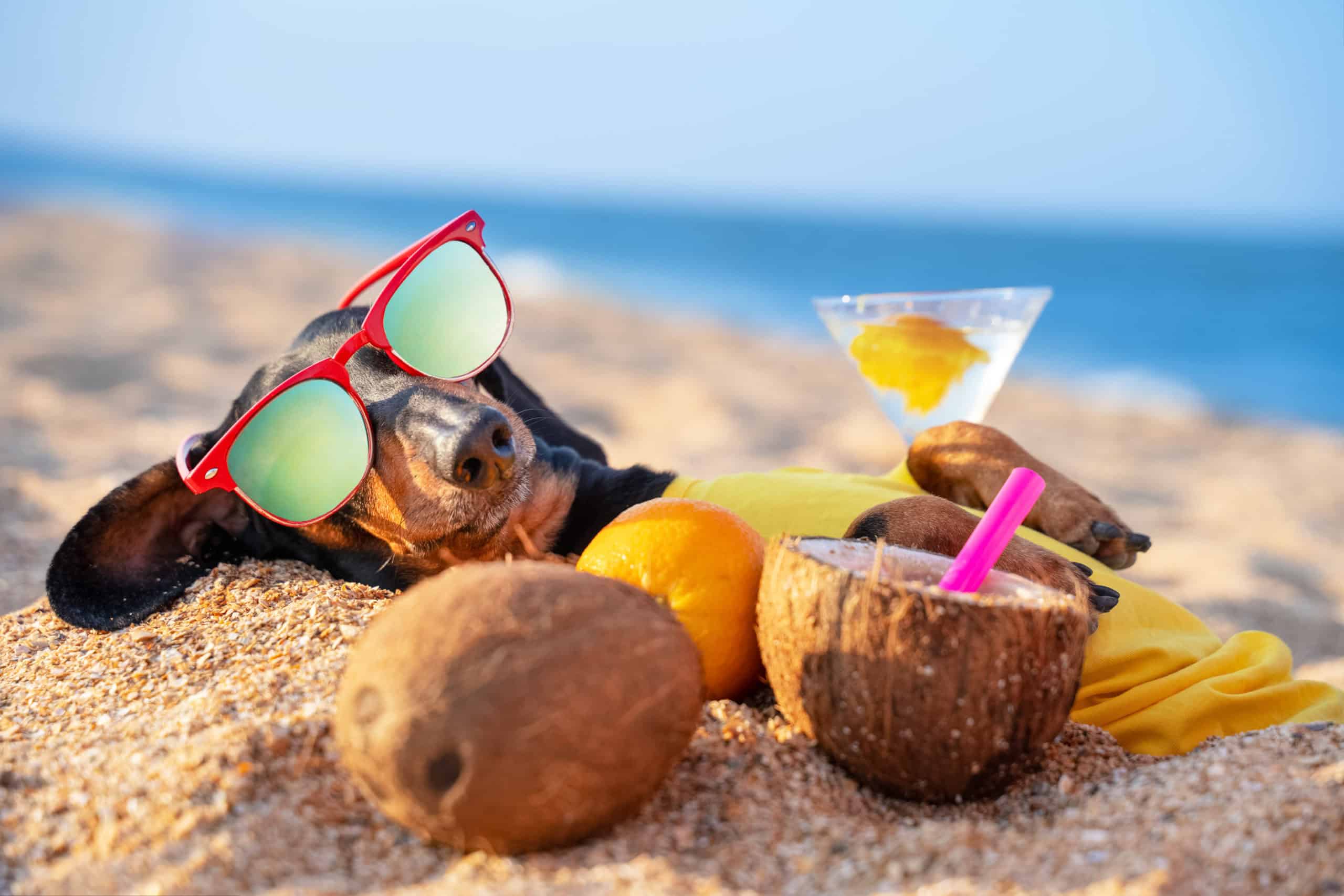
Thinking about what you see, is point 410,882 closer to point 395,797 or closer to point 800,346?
point 395,797

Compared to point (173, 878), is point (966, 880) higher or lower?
higher

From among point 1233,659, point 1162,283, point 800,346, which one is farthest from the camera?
point 1162,283

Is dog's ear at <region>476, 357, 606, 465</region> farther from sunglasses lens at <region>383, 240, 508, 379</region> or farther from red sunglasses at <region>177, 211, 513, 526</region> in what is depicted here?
red sunglasses at <region>177, 211, 513, 526</region>

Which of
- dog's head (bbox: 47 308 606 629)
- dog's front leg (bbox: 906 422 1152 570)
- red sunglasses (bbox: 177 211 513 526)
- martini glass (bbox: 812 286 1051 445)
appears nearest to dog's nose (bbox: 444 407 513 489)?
dog's head (bbox: 47 308 606 629)

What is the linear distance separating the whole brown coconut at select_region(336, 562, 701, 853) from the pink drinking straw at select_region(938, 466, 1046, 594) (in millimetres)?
555

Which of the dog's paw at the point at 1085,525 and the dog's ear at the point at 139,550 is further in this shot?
the dog's paw at the point at 1085,525

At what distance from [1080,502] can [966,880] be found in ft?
5.99

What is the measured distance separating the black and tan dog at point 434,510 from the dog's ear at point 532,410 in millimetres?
12

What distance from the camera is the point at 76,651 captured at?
107 inches

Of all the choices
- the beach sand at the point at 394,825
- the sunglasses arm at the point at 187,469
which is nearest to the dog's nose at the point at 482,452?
the beach sand at the point at 394,825

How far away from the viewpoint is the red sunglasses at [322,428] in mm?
2537

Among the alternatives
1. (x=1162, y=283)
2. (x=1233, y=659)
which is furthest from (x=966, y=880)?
(x=1162, y=283)

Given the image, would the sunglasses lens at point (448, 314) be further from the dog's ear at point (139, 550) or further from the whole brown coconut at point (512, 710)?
the whole brown coconut at point (512, 710)

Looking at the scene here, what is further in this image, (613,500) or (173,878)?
(613,500)
